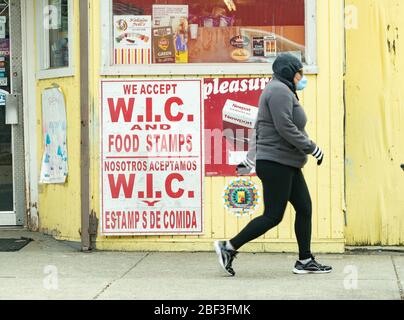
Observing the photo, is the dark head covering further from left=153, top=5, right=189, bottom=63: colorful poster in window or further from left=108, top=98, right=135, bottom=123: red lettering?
left=108, top=98, right=135, bottom=123: red lettering

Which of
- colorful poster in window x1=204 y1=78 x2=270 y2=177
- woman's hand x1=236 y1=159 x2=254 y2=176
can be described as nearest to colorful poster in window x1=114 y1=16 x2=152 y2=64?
colorful poster in window x1=204 y1=78 x2=270 y2=177

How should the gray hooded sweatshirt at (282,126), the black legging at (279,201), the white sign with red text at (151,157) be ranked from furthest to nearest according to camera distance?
the white sign with red text at (151,157) < the black legging at (279,201) < the gray hooded sweatshirt at (282,126)

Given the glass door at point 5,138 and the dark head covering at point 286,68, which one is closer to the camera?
the dark head covering at point 286,68

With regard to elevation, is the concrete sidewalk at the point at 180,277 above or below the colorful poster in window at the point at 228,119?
below

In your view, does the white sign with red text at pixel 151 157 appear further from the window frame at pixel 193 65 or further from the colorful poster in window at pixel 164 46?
the colorful poster in window at pixel 164 46

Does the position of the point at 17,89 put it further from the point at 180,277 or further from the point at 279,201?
the point at 279,201

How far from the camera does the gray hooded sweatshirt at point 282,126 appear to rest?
7.51 metres

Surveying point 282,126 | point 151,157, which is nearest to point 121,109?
point 151,157

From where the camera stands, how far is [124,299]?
6.89 meters

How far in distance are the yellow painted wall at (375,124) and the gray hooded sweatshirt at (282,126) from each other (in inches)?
60.6

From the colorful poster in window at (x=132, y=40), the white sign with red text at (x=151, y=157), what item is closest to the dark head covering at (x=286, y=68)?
the white sign with red text at (x=151, y=157)

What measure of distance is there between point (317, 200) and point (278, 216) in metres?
1.31

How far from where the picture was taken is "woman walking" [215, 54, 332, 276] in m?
7.55
